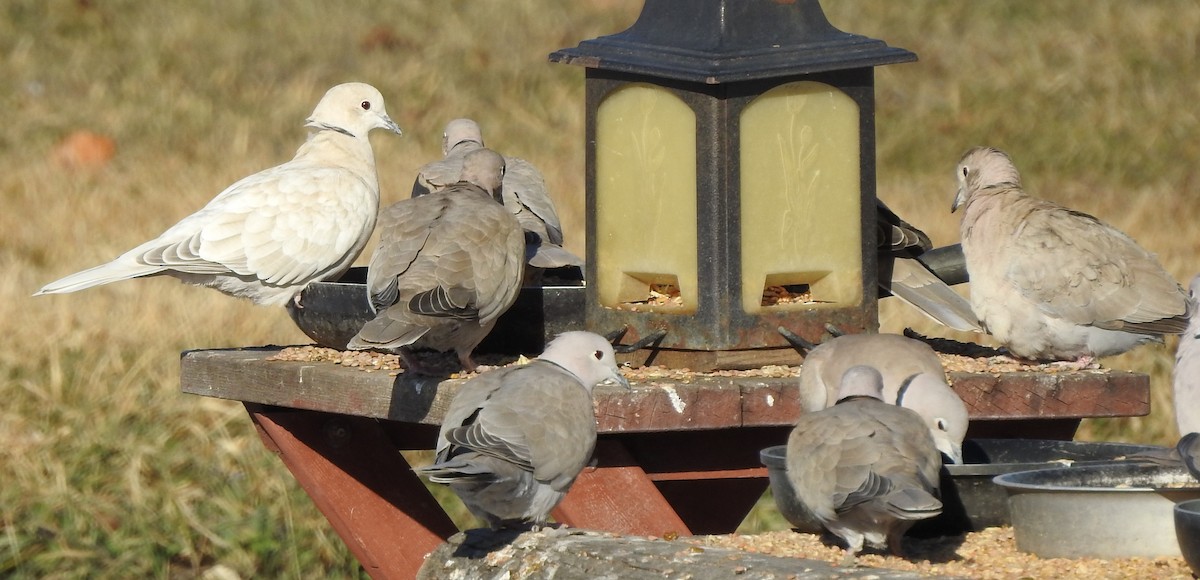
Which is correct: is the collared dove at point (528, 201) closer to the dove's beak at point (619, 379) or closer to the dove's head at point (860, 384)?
the dove's beak at point (619, 379)

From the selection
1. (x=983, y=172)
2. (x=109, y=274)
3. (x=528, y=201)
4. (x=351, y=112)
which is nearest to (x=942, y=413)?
(x=983, y=172)

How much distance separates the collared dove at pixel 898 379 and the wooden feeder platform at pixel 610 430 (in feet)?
0.35

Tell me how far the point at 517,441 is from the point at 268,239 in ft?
7.05

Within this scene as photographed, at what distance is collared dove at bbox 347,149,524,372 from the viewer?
14.7ft

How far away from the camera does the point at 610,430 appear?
13.5 ft

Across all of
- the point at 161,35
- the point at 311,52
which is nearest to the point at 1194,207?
the point at 311,52

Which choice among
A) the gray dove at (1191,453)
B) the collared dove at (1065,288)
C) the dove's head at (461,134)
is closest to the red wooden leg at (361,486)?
the collared dove at (1065,288)

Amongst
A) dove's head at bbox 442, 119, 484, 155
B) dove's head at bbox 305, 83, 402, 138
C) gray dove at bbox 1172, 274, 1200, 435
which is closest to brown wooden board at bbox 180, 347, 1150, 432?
gray dove at bbox 1172, 274, 1200, 435

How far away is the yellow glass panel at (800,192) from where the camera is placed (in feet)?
14.7

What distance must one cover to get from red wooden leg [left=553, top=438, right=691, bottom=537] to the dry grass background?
2664 mm

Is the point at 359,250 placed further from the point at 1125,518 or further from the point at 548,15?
the point at 548,15

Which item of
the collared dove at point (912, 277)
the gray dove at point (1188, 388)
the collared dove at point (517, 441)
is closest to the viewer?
the collared dove at point (517, 441)

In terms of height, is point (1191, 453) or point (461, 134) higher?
point (461, 134)

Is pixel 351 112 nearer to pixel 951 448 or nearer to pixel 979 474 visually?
pixel 951 448
